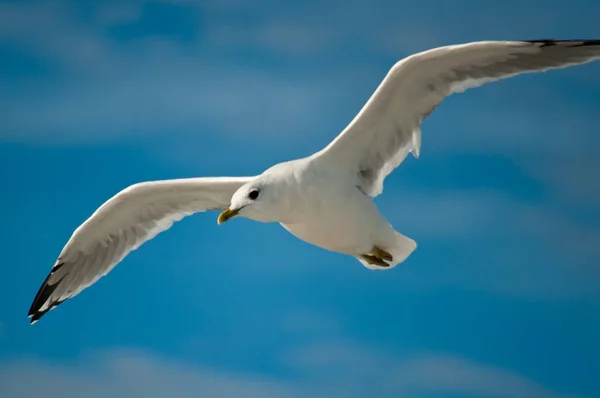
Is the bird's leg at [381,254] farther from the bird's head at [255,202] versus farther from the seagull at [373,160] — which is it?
the bird's head at [255,202]

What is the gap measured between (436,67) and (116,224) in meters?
3.54

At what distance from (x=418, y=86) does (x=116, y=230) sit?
340cm

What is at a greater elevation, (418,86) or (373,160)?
(418,86)

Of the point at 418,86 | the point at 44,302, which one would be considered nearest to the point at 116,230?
the point at 44,302

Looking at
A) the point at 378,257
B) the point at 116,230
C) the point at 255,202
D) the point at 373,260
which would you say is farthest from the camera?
the point at 116,230

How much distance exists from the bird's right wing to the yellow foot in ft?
4.78

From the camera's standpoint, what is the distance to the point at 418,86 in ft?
29.4

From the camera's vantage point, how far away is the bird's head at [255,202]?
8.34 m

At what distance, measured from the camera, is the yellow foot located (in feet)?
30.4

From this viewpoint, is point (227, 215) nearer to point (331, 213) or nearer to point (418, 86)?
point (331, 213)

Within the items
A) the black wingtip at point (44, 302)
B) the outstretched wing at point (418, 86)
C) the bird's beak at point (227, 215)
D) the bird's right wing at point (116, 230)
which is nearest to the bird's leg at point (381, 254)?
the outstretched wing at point (418, 86)

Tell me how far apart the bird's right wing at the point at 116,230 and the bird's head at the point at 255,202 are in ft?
5.27

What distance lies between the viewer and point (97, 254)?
1057cm

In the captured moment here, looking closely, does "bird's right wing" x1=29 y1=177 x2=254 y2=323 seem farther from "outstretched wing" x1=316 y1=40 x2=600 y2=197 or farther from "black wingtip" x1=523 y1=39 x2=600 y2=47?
"black wingtip" x1=523 y1=39 x2=600 y2=47
